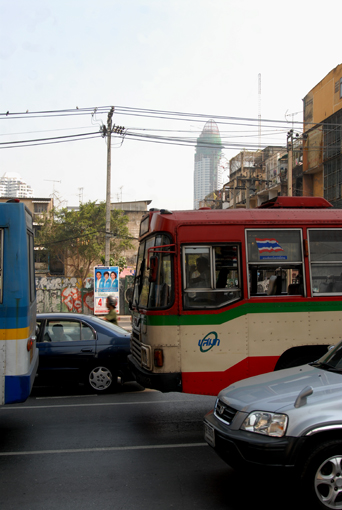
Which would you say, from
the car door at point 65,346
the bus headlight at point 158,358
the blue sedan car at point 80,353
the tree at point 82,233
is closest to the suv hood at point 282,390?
the bus headlight at point 158,358

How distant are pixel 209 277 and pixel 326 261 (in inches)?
66.4

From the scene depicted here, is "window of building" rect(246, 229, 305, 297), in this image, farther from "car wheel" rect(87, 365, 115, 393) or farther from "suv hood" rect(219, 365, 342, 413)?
"car wheel" rect(87, 365, 115, 393)

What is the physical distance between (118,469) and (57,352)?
3.87 meters

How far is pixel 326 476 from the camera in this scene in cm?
355

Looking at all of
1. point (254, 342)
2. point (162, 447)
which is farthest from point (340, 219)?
point (162, 447)

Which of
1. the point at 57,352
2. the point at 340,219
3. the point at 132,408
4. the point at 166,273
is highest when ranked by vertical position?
the point at 340,219

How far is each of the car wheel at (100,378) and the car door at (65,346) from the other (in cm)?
22

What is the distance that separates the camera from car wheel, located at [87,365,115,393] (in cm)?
846

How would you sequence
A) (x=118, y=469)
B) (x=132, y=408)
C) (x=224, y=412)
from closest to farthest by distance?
(x=224, y=412) → (x=118, y=469) → (x=132, y=408)

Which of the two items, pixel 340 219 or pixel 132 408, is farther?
pixel 132 408

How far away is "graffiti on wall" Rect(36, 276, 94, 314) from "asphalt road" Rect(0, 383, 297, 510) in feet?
64.1

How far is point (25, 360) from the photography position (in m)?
5.51

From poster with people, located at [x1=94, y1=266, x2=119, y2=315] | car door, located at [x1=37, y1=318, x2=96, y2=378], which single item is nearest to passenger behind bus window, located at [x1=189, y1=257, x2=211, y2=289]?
car door, located at [x1=37, y1=318, x2=96, y2=378]

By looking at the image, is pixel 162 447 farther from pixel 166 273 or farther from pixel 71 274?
pixel 71 274
